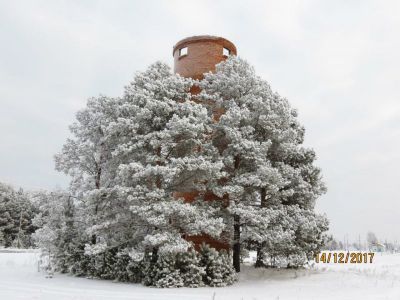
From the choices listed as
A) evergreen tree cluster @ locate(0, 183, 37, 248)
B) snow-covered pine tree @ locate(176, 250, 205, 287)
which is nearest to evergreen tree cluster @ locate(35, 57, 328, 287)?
snow-covered pine tree @ locate(176, 250, 205, 287)

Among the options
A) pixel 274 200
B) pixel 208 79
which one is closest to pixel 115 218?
pixel 274 200

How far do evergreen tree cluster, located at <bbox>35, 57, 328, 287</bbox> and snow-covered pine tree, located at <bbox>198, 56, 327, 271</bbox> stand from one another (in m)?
0.06

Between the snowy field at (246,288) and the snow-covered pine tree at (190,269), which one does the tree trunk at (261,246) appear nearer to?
the snowy field at (246,288)

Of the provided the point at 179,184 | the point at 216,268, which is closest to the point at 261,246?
the point at 216,268

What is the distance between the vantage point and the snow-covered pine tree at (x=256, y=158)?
18719mm

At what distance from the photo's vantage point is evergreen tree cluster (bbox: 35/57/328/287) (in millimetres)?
17000

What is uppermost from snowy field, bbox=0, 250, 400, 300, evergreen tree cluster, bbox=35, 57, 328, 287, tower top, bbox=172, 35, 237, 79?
tower top, bbox=172, 35, 237, 79

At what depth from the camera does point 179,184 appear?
18406mm

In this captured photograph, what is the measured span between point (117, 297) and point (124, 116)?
32.5 ft

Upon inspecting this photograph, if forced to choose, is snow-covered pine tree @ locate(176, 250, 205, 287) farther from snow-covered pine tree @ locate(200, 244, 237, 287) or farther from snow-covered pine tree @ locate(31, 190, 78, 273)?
snow-covered pine tree @ locate(31, 190, 78, 273)

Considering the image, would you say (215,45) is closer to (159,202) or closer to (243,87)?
(243,87)

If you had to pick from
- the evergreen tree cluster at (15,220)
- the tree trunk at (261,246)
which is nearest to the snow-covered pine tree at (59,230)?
the tree trunk at (261,246)

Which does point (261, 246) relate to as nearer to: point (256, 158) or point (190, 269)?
point (256, 158)

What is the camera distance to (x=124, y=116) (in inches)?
771
